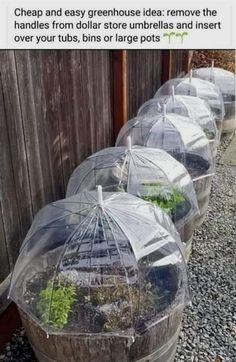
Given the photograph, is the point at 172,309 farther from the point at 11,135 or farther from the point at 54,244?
the point at 11,135

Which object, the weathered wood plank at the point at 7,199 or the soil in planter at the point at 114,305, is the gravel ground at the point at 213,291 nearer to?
the soil in planter at the point at 114,305

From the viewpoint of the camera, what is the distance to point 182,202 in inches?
130

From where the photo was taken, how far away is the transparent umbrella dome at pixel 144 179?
127 inches

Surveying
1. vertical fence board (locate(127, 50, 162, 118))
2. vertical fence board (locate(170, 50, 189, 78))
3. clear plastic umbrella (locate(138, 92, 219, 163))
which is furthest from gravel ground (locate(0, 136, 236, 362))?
vertical fence board (locate(170, 50, 189, 78))

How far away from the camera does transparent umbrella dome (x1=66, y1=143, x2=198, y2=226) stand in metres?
3.23

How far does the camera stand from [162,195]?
127 inches

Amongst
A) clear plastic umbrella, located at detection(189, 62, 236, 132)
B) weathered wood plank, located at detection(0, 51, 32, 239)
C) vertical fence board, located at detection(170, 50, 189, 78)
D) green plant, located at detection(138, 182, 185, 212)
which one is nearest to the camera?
weathered wood plank, located at detection(0, 51, 32, 239)

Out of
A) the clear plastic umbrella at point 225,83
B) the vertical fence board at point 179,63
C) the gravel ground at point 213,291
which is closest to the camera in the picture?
the gravel ground at point 213,291

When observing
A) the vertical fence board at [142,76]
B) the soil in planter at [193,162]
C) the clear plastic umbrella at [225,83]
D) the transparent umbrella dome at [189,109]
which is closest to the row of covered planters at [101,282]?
the soil in planter at [193,162]

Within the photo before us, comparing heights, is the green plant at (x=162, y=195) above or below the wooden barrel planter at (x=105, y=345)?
above

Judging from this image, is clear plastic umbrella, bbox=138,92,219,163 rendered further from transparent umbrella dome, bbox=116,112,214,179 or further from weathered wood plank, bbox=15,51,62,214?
weathered wood plank, bbox=15,51,62,214

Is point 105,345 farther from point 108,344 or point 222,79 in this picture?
point 222,79

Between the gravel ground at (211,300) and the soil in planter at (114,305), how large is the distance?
2.43 feet

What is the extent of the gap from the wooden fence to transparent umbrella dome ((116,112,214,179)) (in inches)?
18.9
